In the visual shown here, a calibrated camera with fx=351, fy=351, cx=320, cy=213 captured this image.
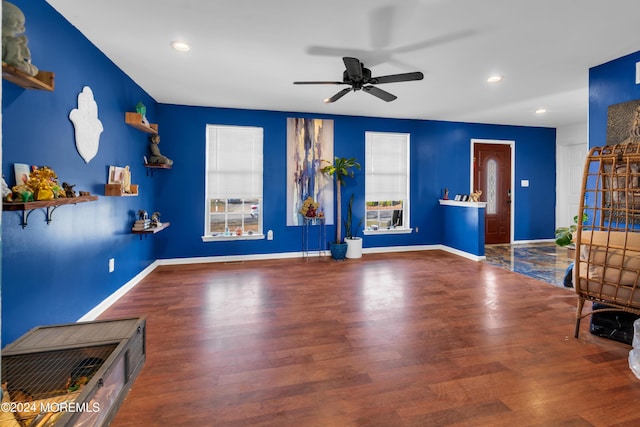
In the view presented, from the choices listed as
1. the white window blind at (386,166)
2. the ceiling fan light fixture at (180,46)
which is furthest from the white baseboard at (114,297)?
the white window blind at (386,166)

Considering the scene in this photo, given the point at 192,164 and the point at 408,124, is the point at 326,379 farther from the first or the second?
the point at 408,124

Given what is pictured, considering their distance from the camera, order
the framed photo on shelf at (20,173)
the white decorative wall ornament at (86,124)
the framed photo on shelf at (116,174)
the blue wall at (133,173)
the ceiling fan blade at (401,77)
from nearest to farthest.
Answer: the framed photo on shelf at (20,173)
the blue wall at (133,173)
the white decorative wall ornament at (86,124)
the ceiling fan blade at (401,77)
the framed photo on shelf at (116,174)

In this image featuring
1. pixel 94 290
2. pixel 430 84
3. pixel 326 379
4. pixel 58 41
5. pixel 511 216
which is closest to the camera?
pixel 326 379

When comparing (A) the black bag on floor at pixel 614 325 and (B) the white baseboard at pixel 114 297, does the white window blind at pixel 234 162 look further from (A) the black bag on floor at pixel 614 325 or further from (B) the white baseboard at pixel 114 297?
(A) the black bag on floor at pixel 614 325

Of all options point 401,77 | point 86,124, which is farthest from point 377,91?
point 86,124

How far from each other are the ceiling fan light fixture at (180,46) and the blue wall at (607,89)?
3945 millimetres

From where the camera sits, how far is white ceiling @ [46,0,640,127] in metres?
2.53

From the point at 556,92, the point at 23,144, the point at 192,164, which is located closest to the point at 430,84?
the point at 556,92

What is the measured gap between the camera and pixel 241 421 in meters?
1.84

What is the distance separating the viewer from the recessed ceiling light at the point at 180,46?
3.09 meters

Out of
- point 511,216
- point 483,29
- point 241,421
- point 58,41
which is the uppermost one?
point 483,29

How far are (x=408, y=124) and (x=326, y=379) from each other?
5.11 m

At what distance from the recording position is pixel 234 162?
17.9 feet

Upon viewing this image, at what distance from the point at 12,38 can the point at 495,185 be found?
721 centimetres
